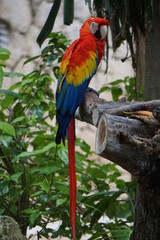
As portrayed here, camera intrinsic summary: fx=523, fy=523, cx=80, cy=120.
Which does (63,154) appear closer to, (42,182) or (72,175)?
(42,182)

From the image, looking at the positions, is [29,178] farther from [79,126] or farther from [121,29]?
[79,126]

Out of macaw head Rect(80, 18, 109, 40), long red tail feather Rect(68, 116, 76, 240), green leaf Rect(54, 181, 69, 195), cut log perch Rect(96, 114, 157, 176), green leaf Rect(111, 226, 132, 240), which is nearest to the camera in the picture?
cut log perch Rect(96, 114, 157, 176)

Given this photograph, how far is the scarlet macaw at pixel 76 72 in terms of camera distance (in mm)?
2014

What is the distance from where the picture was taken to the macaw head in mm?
2158

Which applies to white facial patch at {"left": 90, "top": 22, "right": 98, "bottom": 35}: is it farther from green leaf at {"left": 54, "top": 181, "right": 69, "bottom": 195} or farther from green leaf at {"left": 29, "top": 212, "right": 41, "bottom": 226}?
green leaf at {"left": 29, "top": 212, "right": 41, "bottom": 226}

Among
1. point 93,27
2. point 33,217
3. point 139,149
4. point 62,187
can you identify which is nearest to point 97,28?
point 93,27

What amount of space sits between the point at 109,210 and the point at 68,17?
37.1 inches

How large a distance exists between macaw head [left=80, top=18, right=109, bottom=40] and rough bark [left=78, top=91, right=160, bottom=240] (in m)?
0.71

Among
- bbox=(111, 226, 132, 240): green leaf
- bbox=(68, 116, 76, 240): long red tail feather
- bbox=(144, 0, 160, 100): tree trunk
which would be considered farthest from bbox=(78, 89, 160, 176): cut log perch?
bbox=(144, 0, 160, 100): tree trunk

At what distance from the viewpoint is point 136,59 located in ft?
9.44

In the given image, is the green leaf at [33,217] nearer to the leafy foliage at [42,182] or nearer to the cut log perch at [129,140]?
the leafy foliage at [42,182]

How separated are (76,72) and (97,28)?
216 millimetres

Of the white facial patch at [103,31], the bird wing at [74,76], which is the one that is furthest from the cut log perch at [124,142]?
the white facial patch at [103,31]

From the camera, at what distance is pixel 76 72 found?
2.12 m
